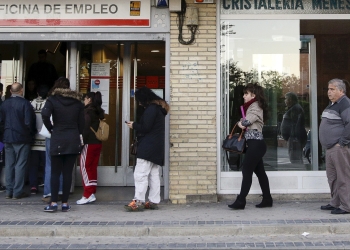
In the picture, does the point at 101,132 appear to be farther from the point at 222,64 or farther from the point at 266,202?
the point at 266,202

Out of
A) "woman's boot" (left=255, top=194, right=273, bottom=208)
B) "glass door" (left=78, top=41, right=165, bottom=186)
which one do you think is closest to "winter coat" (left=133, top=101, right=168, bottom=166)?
"woman's boot" (left=255, top=194, right=273, bottom=208)

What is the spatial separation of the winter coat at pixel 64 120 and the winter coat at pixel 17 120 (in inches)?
51.9

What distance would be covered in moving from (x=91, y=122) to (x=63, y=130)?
2.93 ft

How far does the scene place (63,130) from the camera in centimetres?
761

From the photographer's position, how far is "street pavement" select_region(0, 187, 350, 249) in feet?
20.8

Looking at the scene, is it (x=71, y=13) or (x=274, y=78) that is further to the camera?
(x=274, y=78)

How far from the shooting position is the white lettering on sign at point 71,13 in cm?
859

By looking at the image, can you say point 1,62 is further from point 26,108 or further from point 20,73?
point 26,108

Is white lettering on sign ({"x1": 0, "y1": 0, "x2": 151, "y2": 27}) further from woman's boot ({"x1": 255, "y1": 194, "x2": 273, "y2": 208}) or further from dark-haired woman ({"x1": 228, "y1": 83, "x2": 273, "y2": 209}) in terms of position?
woman's boot ({"x1": 255, "y1": 194, "x2": 273, "y2": 208})

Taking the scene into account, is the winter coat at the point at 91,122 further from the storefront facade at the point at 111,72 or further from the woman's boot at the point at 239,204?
the woman's boot at the point at 239,204

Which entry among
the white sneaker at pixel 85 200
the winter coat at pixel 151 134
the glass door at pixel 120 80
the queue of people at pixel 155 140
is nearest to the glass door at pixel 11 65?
Answer: the glass door at pixel 120 80

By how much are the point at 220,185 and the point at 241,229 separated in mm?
1952

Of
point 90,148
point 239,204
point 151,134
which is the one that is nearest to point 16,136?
point 90,148

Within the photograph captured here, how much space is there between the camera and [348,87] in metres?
9.21
